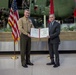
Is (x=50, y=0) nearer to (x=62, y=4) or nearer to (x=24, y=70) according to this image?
(x=62, y=4)

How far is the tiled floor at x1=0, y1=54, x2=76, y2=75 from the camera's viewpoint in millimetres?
6504

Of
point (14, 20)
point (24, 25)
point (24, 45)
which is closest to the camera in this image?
point (24, 25)

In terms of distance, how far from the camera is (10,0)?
9664mm

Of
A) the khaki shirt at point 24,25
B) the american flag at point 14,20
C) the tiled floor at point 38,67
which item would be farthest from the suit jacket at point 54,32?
the american flag at point 14,20

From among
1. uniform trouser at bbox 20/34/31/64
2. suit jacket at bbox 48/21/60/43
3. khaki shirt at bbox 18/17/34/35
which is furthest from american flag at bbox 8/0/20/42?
suit jacket at bbox 48/21/60/43

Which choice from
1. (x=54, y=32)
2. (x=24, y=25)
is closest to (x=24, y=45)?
(x=24, y=25)

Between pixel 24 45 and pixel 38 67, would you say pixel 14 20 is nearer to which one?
pixel 24 45

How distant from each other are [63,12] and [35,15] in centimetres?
112

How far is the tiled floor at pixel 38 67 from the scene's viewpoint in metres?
6.50

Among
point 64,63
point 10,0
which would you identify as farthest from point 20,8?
point 64,63

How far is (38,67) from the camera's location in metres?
7.13

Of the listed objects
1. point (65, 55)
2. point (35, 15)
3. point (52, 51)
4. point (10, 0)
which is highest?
point (10, 0)

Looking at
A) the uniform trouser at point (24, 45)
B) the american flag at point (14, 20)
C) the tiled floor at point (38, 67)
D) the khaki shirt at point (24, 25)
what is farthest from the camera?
the american flag at point (14, 20)

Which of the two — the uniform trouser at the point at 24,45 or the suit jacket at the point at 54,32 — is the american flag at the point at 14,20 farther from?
the suit jacket at the point at 54,32
